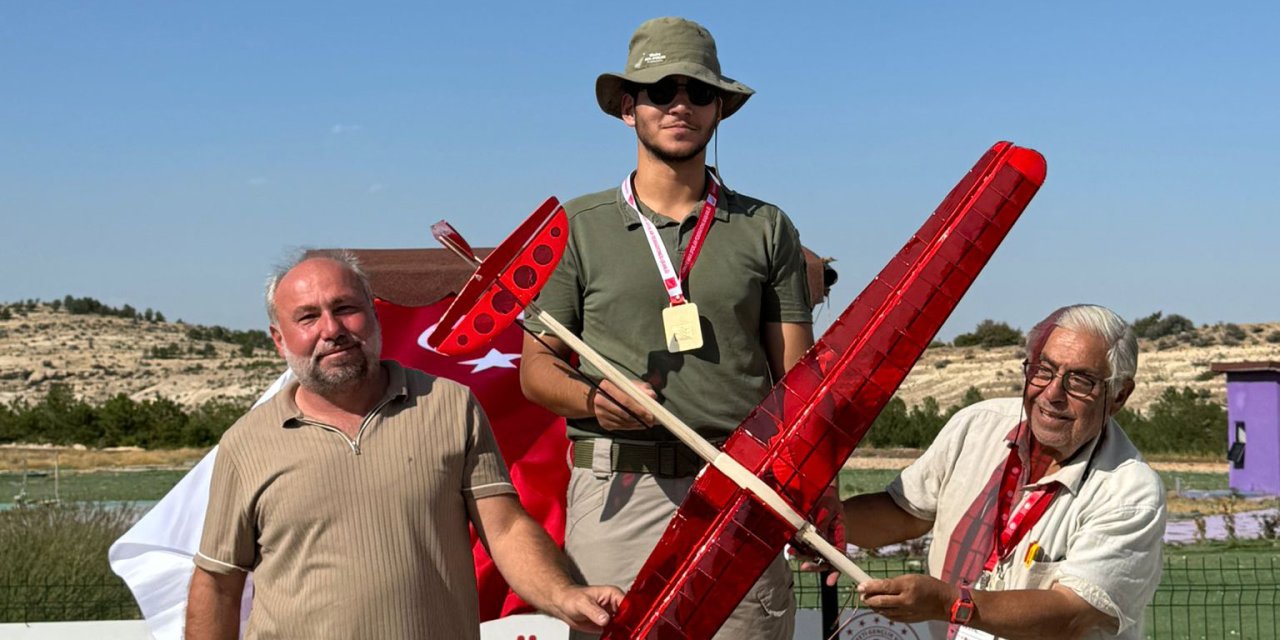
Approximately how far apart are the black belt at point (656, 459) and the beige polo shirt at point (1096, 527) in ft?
2.29

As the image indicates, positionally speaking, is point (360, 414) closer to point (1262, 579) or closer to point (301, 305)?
point (301, 305)

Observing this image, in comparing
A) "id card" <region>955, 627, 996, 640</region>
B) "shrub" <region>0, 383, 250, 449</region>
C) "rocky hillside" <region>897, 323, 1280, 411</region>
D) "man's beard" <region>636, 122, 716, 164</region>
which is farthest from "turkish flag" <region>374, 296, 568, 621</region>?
"rocky hillside" <region>897, 323, 1280, 411</region>

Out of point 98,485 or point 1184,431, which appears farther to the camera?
point 1184,431

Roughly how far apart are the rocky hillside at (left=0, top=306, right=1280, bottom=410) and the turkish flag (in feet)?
122

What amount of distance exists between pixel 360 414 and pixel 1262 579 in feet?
34.8

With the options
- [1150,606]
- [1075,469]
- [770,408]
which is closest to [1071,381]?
[1075,469]

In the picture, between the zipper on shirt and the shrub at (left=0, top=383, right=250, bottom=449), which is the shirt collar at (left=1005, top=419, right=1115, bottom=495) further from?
the shrub at (left=0, top=383, right=250, bottom=449)

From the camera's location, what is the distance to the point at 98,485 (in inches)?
990

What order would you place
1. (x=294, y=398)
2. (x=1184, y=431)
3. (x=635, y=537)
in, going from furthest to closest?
1. (x=1184, y=431)
2. (x=635, y=537)
3. (x=294, y=398)

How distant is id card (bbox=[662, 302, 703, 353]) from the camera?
10.4 feet

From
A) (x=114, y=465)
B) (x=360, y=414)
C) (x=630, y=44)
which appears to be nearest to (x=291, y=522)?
(x=360, y=414)

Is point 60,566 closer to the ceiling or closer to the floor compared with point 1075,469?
closer to the floor

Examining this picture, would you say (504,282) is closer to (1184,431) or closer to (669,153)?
(669,153)

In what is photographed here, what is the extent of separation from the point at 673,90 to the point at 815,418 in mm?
903
